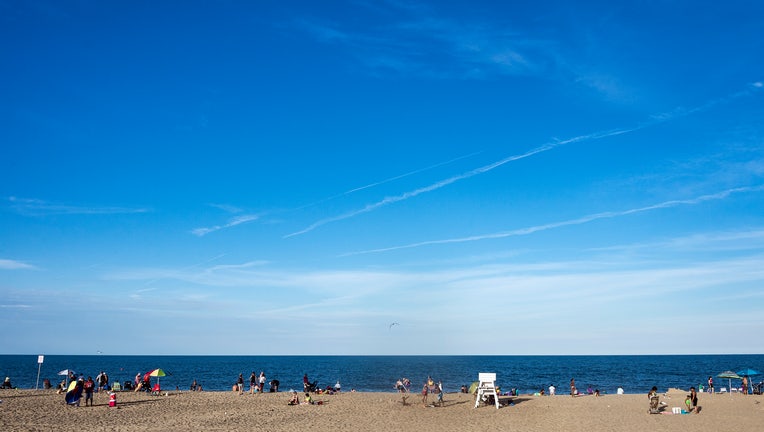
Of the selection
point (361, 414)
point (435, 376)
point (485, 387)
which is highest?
point (485, 387)

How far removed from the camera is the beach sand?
23984 millimetres

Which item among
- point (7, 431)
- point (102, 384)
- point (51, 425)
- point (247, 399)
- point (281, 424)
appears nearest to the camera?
point (7, 431)

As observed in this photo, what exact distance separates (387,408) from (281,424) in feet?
26.5

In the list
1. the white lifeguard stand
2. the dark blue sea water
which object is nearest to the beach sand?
the white lifeguard stand

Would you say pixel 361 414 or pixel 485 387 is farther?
pixel 485 387

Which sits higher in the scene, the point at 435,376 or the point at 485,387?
the point at 485,387

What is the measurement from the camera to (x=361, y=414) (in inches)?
1117

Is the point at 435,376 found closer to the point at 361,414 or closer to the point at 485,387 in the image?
the point at 485,387

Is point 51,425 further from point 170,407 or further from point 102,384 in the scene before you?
point 102,384

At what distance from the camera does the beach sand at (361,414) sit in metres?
24.0

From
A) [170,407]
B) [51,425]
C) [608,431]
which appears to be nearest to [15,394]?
[170,407]

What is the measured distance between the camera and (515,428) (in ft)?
78.5

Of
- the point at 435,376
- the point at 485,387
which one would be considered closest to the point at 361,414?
the point at 485,387

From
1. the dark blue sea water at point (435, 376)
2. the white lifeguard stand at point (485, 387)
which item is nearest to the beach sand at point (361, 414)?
the white lifeguard stand at point (485, 387)
